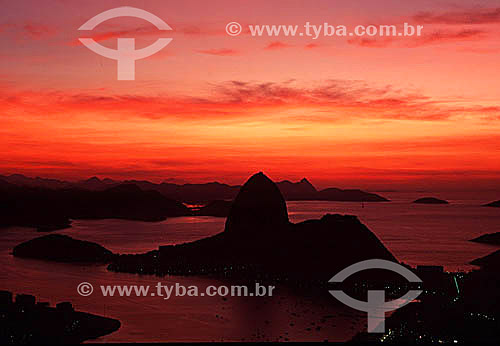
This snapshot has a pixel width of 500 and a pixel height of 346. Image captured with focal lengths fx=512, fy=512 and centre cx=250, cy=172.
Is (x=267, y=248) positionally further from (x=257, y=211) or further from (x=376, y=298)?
(x=376, y=298)

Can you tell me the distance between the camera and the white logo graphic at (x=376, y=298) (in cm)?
5366

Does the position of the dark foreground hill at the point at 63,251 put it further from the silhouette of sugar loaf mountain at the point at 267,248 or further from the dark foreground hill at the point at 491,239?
the dark foreground hill at the point at 491,239

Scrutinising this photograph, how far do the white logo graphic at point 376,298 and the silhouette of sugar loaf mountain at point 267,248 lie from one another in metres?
2.20

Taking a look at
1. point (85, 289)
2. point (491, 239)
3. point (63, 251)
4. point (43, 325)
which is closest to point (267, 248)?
point (85, 289)

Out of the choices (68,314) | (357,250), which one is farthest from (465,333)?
(357,250)

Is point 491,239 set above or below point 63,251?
below

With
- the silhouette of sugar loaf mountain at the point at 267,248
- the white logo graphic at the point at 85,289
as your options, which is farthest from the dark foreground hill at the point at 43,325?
the silhouette of sugar loaf mountain at the point at 267,248

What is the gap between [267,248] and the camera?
90.9 metres

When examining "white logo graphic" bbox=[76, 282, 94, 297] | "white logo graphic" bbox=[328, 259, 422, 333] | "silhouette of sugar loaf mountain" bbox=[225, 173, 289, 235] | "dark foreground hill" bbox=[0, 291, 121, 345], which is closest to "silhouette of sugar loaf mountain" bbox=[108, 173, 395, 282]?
"silhouette of sugar loaf mountain" bbox=[225, 173, 289, 235]

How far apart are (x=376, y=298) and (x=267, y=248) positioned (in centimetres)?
2910

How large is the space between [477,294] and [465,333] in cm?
1678

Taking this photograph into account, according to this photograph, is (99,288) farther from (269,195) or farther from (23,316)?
(269,195)

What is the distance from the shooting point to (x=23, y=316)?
44438mm

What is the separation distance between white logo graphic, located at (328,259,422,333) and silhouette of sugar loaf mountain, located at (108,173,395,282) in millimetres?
2196
